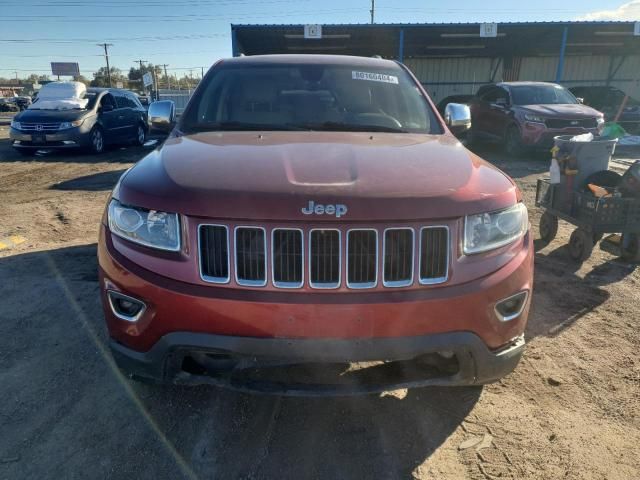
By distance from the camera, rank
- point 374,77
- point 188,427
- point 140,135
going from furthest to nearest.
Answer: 1. point 140,135
2. point 374,77
3. point 188,427

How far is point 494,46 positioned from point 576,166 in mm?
18982

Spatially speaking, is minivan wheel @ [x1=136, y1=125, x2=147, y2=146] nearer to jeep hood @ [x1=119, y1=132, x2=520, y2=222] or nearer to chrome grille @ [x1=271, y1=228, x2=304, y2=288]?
jeep hood @ [x1=119, y1=132, x2=520, y2=222]

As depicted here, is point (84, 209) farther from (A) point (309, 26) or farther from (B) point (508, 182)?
(A) point (309, 26)

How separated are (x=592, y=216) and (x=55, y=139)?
38.2 ft

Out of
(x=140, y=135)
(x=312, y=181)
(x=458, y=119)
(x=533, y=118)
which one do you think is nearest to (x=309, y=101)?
(x=458, y=119)

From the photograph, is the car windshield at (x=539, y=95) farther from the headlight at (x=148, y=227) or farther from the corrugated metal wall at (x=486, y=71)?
the headlight at (x=148, y=227)

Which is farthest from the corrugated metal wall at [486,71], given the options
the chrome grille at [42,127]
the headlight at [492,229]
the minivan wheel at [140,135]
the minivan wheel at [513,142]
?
the headlight at [492,229]

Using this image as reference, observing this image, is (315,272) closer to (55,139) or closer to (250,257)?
(250,257)

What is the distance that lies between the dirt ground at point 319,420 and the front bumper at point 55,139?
941 cm

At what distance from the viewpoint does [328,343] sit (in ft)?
6.44

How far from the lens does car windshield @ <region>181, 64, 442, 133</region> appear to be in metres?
3.26

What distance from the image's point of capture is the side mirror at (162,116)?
3803mm

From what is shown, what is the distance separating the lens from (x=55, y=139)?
→ 11867mm

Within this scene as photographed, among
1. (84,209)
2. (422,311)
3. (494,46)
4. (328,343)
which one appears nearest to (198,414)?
(328,343)
